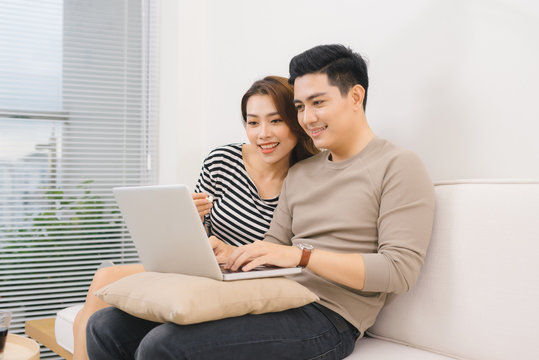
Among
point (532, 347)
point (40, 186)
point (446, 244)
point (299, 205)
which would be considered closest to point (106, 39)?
point (40, 186)

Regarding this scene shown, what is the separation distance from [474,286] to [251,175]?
0.87m

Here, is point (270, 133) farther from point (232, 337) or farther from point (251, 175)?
point (232, 337)

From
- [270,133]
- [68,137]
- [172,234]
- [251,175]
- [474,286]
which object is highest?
[68,137]

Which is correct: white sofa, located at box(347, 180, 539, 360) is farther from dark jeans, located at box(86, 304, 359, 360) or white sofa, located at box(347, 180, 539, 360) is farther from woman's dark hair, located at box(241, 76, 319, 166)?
woman's dark hair, located at box(241, 76, 319, 166)

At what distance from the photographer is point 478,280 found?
121 cm

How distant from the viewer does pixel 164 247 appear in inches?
50.8

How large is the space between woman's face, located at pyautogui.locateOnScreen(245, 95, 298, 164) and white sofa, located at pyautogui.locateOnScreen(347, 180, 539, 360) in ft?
1.75

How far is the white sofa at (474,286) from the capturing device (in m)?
1.14

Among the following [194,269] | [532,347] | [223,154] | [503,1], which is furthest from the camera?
[223,154]

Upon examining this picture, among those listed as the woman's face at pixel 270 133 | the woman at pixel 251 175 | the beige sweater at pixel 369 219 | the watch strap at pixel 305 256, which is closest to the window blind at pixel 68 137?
the woman at pixel 251 175

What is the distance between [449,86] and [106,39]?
204 centimetres

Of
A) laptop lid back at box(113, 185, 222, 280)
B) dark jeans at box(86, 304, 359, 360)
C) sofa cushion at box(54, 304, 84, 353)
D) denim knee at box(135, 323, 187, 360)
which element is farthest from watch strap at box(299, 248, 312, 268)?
sofa cushion at box(54, 304, 84, 353)

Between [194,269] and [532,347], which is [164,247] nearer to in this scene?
[194,269]

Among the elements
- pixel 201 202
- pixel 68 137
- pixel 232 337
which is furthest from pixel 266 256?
pixel 68 137
